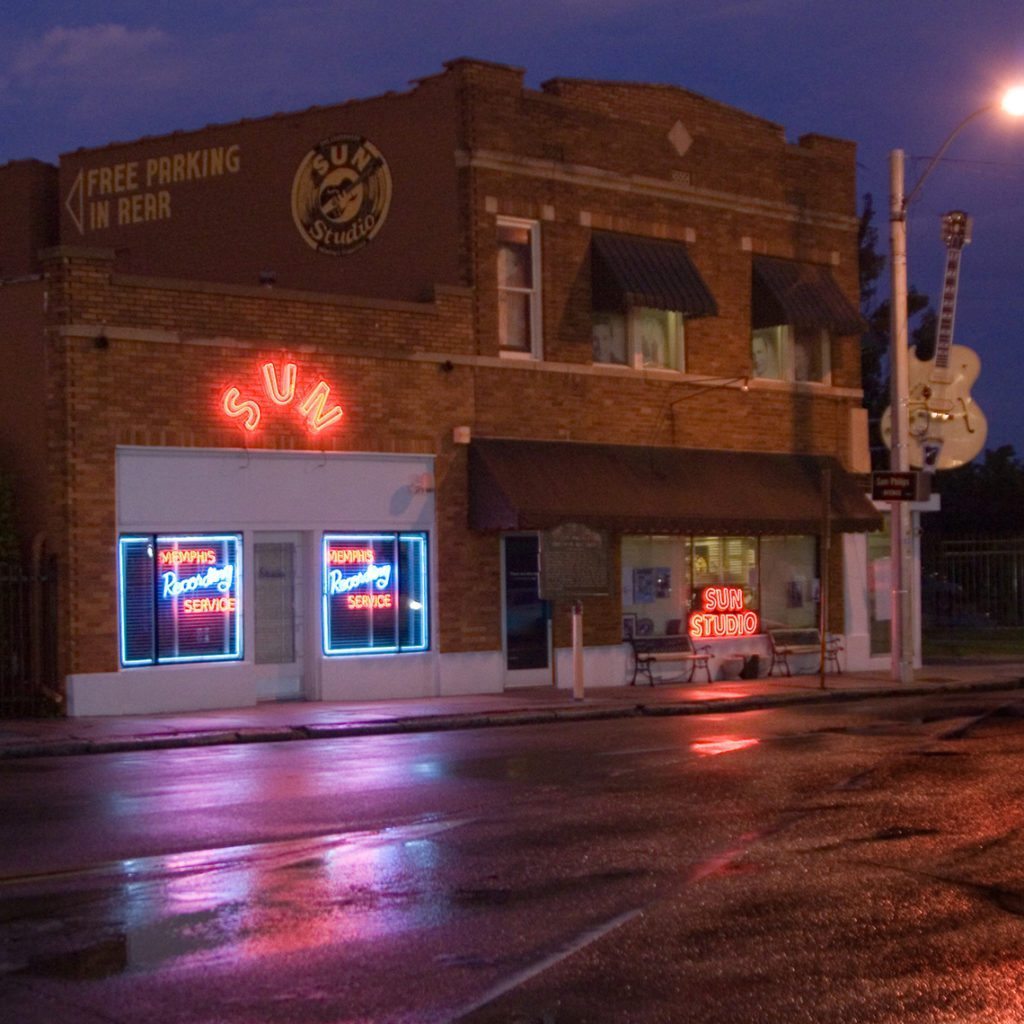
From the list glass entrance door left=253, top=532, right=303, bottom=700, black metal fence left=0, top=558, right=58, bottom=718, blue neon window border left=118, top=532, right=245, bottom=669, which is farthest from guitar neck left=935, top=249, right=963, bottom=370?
black metal fence left=0, top=558, right=58, bottom=718

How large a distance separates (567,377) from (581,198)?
2.79 m

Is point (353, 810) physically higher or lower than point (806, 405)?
lower

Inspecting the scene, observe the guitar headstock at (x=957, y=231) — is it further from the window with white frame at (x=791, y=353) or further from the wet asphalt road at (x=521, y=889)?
the wet asphalt road at (x=521, y=889)

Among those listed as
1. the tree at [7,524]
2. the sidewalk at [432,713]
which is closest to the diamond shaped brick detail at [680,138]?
the sidewalk at [432,713]

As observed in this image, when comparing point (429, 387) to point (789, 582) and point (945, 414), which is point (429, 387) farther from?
point (945, 414)

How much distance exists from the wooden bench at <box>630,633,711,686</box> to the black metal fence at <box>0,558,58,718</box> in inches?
360

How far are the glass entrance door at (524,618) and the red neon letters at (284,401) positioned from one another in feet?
11.9

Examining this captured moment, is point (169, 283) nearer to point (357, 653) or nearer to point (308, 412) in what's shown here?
point (308, 412)

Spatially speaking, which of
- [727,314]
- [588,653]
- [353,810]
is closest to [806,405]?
[727,314]

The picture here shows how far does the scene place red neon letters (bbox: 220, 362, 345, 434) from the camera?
2125cm

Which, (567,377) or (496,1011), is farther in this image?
(567,377)

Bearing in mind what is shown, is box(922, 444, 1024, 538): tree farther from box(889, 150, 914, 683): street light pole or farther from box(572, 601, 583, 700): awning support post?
box(572, 601, 583, 700): awning support post

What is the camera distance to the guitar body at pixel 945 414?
29.0m

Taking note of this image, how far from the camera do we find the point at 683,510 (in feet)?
82.3
